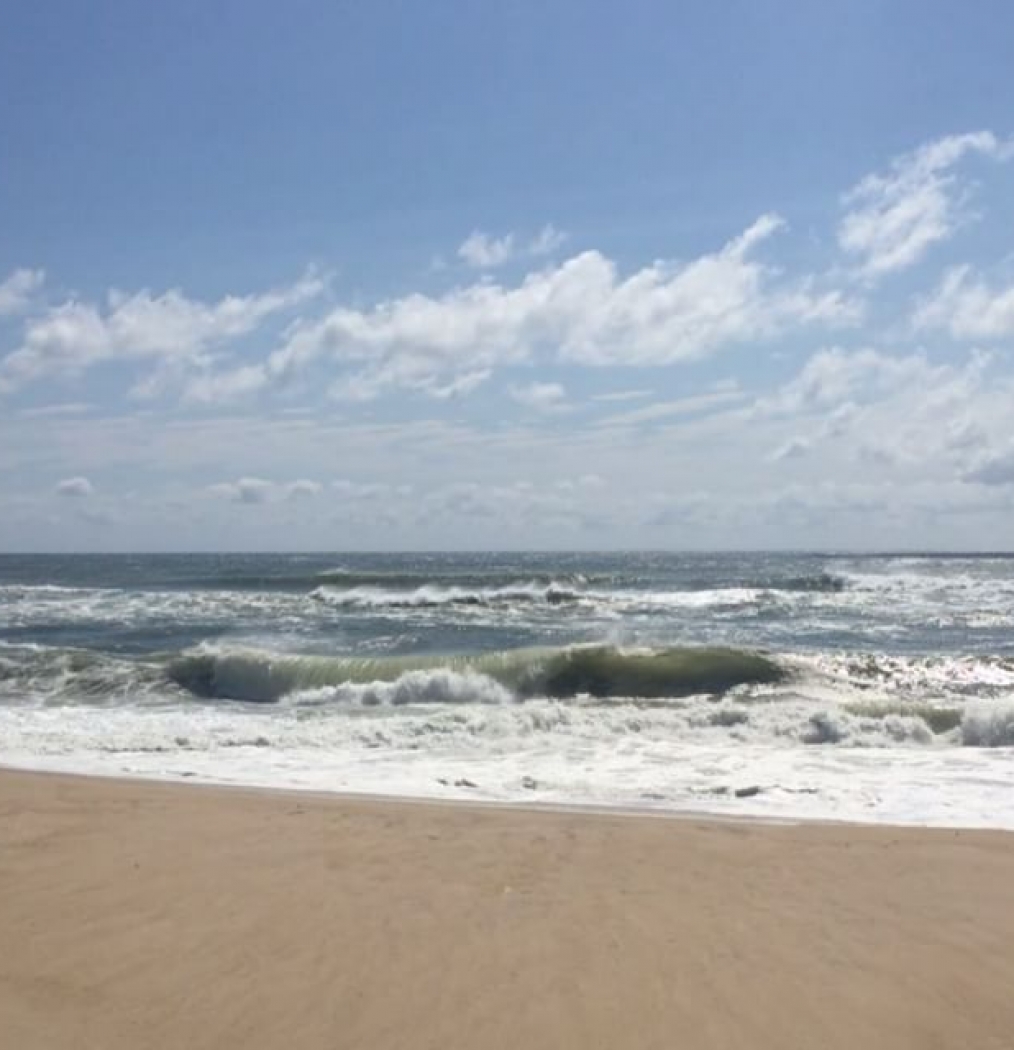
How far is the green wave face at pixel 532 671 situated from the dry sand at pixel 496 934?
10009 mm

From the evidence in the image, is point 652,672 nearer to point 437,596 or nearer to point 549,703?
point 549,703

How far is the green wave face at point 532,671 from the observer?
1703cm

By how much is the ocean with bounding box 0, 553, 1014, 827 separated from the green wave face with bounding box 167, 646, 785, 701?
0.05 meters

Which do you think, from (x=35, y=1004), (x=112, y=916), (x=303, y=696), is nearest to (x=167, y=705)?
(x=303, y=696)

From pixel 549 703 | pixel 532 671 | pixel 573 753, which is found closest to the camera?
pixel 573 753

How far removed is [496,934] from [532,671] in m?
12.9

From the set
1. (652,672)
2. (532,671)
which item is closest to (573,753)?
(532,671)

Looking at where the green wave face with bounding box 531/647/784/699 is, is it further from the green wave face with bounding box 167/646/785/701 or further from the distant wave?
the distant wave

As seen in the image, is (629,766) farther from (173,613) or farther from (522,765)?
(173,613)

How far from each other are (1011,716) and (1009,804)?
4.16m

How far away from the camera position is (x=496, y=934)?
15.3ft

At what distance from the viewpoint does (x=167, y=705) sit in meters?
15.1

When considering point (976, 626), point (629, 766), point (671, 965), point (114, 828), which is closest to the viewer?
point (671, 965)

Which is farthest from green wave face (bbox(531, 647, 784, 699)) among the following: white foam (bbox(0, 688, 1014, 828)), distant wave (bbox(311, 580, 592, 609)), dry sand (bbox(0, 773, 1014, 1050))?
distant wave (bbox(311, 580, 592, 609))
